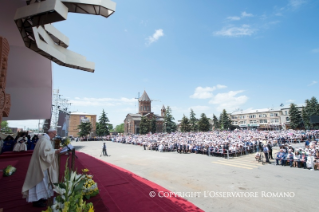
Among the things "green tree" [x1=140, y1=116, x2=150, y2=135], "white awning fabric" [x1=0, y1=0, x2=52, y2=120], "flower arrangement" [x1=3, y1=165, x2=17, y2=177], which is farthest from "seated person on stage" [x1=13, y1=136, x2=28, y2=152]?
"green tree" [x1=140, y1=116, x2=150, y2=135]

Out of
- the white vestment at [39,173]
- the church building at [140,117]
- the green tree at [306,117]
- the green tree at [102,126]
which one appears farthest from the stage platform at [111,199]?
the church building at [140,117]

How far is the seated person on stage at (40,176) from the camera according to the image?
10.6 feet

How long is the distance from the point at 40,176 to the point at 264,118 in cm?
8817

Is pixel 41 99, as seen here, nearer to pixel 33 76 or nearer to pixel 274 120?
pixel 33 76

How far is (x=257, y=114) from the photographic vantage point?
76500 mm

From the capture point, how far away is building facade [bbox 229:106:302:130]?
64.8 meters

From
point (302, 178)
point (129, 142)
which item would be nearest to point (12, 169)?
point (302, 178)

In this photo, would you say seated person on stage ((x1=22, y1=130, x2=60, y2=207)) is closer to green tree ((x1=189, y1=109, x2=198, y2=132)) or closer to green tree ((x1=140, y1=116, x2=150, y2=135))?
green tree ((x1=140, y1=116, x2=150, y2=135))

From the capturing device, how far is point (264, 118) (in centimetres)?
7412

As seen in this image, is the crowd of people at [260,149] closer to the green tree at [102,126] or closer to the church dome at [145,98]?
the green tree at [102,126]

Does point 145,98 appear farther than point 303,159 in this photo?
Yes

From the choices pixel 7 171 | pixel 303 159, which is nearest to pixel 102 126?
pixel 7 171

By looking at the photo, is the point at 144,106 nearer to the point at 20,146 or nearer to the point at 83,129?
the point at 83,129

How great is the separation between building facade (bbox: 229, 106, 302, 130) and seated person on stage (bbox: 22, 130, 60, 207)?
7403 cm
